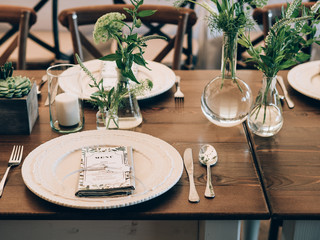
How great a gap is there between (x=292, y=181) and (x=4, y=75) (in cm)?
83

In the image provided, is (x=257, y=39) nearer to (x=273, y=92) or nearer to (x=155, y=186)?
(x=273, y=92)

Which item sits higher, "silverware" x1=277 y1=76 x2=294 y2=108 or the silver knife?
"silverware" x1=277 y1=76 x2=294 y2=108

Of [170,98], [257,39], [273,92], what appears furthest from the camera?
[257,39]

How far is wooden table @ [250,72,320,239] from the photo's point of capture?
3.05 feet

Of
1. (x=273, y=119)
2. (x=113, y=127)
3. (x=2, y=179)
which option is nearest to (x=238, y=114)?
(x=273, y=119)

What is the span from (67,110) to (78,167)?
23 cm

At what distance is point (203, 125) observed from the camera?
128 cm

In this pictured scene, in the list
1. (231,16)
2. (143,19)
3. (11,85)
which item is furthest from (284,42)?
(143,19)

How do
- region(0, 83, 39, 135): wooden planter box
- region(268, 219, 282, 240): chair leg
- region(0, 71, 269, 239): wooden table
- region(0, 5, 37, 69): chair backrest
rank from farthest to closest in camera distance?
region(0, 5, 37, 69): chair backrest → region(268, 219, 282, 240): chair leg → region(0, 83, 39, 135): wooden planter box → region(0, 71, 269, 239): wooden table

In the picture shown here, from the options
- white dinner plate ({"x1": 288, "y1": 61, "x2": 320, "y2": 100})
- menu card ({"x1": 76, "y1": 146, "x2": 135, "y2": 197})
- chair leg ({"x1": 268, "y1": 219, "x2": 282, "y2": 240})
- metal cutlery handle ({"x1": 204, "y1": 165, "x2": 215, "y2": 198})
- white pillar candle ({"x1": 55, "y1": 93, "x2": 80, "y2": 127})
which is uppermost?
white pillar candle ({"x1": 55, "y1": 93, "x2": 80, "y2": 127})

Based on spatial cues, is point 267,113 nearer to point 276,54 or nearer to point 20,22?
point 276,54

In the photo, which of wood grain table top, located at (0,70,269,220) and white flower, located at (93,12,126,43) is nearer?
wood grain table top, located at (0,70,269,220)

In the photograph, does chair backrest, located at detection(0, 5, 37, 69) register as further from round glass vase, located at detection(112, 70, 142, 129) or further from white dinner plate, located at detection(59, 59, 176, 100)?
round glass vase, located at detection(112, 70, 142, 129)

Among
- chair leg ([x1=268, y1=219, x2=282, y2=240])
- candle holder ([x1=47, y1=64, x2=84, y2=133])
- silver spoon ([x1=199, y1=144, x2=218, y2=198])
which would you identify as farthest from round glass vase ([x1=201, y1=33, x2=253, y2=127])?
chair leg ([x1=268, y1=219, x2=282, y2=240])
